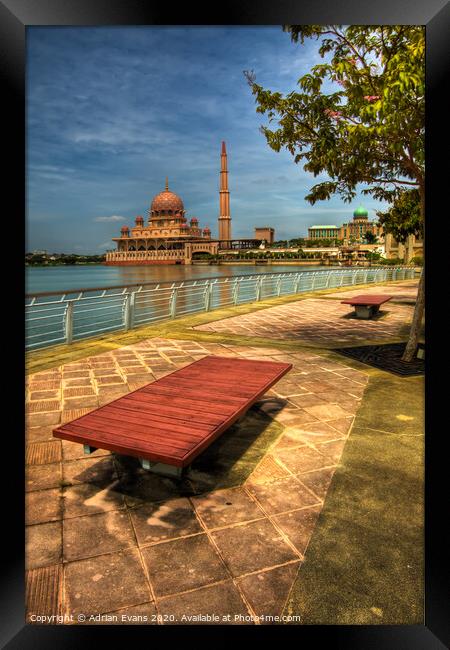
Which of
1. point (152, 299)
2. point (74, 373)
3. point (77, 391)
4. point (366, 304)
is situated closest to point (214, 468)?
point (77, 391)

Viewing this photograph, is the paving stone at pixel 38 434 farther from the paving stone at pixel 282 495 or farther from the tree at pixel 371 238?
the tree at pixel 371 238

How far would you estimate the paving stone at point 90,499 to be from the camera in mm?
2715

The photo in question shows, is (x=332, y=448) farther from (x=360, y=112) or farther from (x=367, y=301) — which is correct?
(x=367, y=301)

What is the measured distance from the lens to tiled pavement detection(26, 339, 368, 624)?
203cm

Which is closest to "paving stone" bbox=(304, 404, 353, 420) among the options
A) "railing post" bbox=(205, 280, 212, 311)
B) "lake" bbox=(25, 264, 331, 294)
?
"railing post" bbox=(205, 280, 212, 311)

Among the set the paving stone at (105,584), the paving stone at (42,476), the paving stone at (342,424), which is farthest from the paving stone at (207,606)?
the paving stone at (342,424)

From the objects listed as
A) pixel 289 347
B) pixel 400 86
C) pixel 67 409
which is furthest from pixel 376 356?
pixel 67 409

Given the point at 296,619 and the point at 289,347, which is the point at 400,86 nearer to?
the point at 296,619

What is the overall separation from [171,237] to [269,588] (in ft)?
379

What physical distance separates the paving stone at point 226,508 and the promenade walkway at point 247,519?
0.01 m

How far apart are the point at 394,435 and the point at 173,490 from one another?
1981 millimetres

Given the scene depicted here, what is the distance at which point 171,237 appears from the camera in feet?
376

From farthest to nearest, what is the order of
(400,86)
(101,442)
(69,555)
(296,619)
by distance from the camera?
(400,86) < (101,442) < (69,555) < (296,619)
